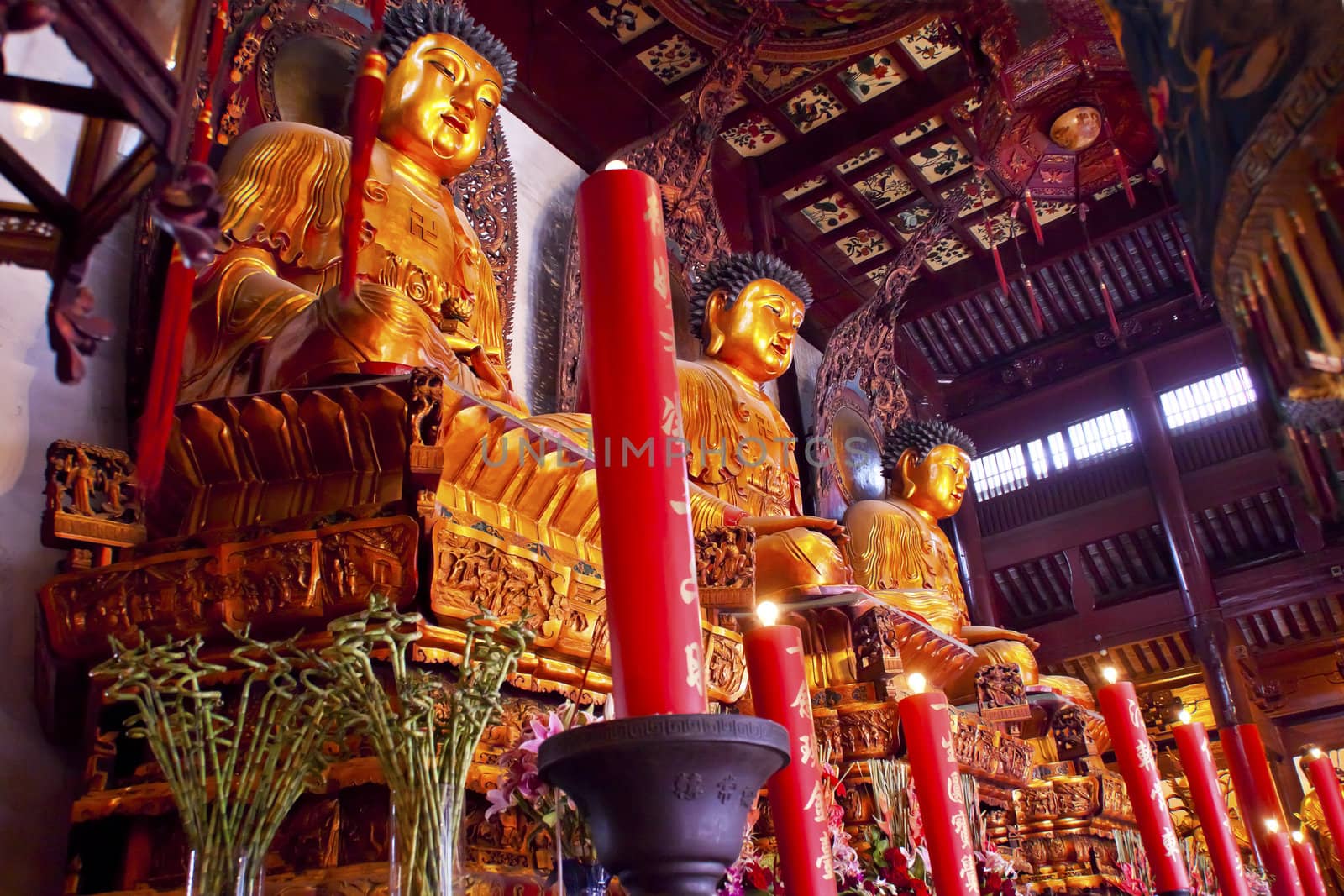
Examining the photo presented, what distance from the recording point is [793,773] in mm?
1272

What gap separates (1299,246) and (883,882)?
71.8 inches

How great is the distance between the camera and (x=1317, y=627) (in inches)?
240

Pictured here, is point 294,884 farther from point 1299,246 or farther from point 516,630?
point 1299,246

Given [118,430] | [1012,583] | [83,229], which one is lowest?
[83,229]

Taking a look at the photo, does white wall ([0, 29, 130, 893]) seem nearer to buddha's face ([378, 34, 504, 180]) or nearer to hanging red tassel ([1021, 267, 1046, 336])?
buddha's face ([378, 34, 504, 180])

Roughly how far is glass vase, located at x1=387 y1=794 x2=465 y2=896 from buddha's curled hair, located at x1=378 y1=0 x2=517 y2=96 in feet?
7.76

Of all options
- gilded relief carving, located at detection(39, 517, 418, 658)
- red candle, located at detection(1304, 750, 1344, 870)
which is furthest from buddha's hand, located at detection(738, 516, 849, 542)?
gilded relief carving, located at detection(39, 517, 418, 658)

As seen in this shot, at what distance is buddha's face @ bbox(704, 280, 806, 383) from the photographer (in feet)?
13.5

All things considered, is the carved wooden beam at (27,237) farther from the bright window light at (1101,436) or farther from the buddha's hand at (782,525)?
the bright window light at (1101,436)

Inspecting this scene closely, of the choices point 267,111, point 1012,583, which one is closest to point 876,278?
point 1012,583

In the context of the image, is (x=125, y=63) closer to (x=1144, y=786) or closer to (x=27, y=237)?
(x=27, y=237)

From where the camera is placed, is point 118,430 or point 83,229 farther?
point 118,430

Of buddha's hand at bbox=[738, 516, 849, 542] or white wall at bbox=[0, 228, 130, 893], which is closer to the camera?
white wall at bbox=[0, 228, 130, 893]

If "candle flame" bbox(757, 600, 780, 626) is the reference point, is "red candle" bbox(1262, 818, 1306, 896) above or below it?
below
